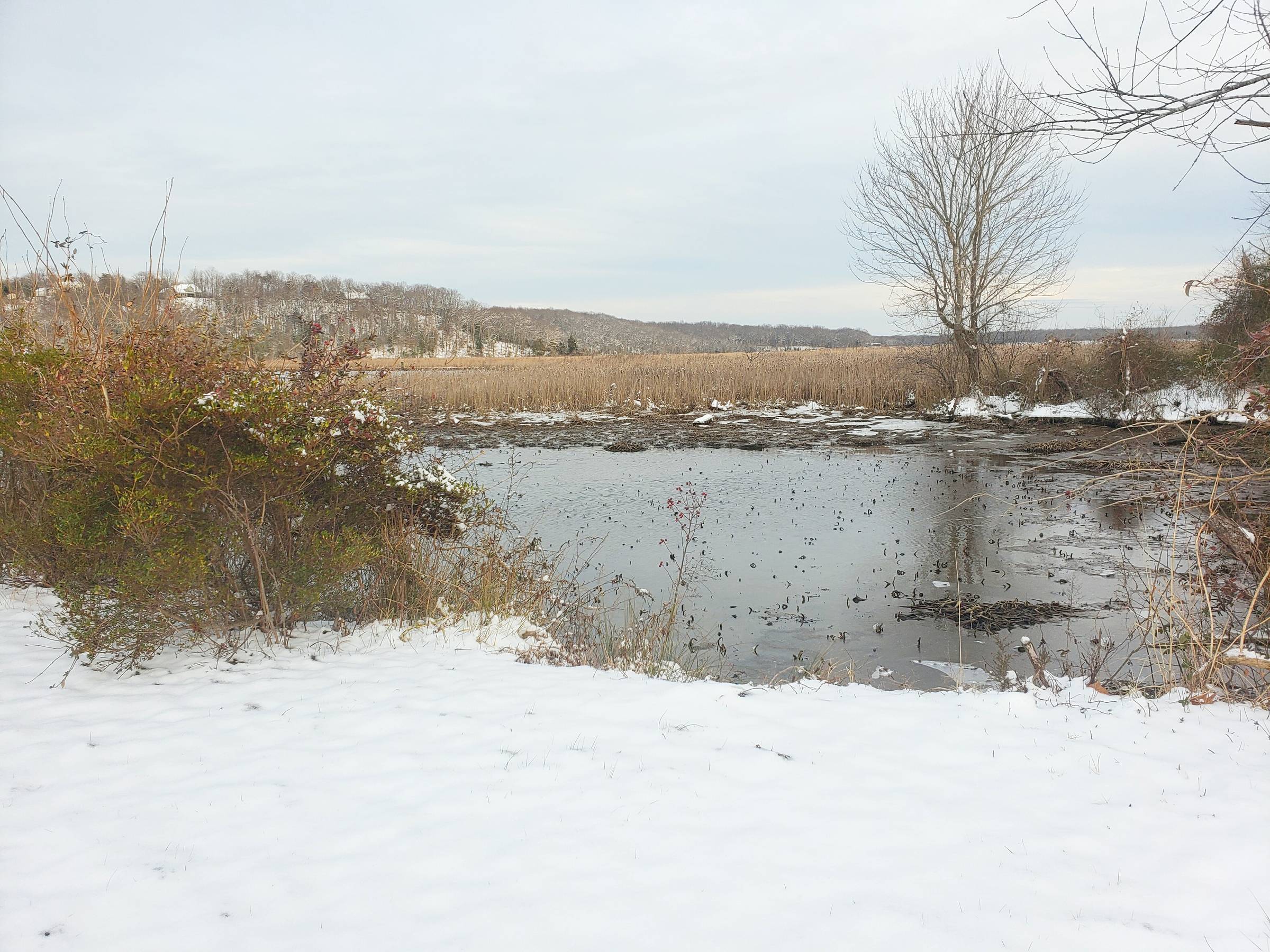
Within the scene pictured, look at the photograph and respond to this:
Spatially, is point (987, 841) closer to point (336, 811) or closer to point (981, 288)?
point (336, 811)

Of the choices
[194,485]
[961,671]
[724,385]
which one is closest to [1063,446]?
[961,671]

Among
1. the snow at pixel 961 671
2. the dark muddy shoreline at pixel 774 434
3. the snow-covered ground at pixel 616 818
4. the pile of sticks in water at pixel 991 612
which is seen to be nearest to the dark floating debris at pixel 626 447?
the dark muddy shoreline at pixel 774 434

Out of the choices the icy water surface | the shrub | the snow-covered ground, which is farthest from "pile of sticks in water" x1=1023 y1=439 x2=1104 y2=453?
the shrub

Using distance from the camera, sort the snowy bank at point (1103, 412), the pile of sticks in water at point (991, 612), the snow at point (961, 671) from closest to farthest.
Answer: the snow at point (961, 671), the pile of sticks in water at point (991, 612), the snowy bank at point (1103, 412)

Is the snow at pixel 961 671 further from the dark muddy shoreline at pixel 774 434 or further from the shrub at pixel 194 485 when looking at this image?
the dark muddy shoreline at pixel 774 434

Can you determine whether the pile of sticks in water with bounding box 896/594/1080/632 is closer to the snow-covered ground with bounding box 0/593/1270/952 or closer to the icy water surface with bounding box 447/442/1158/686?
the icy water surface with bounding box 447/442/1158/686

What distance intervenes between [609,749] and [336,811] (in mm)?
1162

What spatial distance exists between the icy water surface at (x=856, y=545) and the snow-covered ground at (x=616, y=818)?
173 centimetres

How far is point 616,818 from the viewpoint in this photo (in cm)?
290

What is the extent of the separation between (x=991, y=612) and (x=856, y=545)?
95.8 inches

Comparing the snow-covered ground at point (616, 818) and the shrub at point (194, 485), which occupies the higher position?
the shrub at point (194, 485)

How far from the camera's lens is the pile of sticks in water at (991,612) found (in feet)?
20.8

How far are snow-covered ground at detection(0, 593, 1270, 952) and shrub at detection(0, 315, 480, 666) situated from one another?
1.80 feet

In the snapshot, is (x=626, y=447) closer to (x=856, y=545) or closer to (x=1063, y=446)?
(x=1063, y=446)
